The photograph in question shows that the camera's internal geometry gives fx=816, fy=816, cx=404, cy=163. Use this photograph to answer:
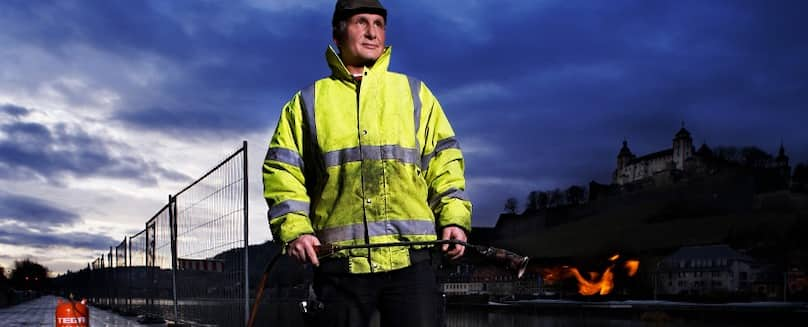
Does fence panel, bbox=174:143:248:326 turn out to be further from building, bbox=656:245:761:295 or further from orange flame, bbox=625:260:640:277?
building, bbox=656:245:761:295

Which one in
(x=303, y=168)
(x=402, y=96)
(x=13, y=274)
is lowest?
(x=13, y=274)

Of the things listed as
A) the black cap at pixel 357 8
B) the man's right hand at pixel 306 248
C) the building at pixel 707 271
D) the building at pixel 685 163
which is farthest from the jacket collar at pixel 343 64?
the building at pixel 685 163

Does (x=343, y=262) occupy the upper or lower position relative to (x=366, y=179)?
lower

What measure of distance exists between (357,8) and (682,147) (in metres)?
200

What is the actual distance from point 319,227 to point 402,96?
664 mm

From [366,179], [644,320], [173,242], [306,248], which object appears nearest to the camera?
[306,248]

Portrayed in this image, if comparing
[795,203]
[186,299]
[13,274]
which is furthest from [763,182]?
[186,299]

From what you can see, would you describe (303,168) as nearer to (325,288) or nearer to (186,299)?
(325,288)

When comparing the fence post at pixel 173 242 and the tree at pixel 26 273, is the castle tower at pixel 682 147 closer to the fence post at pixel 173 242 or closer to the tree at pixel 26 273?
the tree at pixel 26 273

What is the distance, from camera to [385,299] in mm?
3191

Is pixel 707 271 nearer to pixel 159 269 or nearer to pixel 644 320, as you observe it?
pixel 644 320

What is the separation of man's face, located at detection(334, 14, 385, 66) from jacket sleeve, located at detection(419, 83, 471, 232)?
280 millimetres

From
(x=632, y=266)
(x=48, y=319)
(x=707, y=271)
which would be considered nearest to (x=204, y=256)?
(x=48, y=319)

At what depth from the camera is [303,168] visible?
352cm
